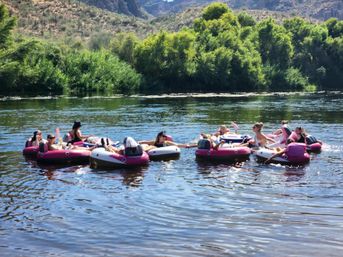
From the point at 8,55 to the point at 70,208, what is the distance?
47444 millimetres

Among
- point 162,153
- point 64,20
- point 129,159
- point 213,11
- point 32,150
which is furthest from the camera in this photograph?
point 64,20

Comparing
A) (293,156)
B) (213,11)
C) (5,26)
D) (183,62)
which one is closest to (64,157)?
(293,156)

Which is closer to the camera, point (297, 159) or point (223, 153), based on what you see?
point (297, 159)

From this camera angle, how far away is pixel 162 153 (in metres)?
18.8

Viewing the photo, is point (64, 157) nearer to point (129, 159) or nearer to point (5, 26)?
point (129, 159)

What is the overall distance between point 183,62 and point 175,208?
5753 centimetres

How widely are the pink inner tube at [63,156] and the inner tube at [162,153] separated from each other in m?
2.23

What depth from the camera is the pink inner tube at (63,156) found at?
18.0 metres

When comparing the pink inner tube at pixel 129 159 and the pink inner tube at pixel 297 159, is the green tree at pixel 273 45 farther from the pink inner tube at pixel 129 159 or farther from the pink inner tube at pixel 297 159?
the pink inner tube at pixel 129 159

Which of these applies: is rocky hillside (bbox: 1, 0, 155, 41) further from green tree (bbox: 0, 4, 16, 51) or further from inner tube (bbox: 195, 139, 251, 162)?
inner tube (bbox: 195, 139, 251, 162)

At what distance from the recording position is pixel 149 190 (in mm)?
14344

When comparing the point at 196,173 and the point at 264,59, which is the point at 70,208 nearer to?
the point at 196,173

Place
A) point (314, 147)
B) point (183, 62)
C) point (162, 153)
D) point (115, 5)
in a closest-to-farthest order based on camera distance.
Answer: point (162, 153) → point (314, 147) → point (183, 62) → point (115, 5)

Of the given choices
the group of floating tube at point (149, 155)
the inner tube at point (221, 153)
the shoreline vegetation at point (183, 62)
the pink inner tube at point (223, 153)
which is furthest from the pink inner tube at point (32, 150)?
the shoreline vegetation at point (183, 62)
